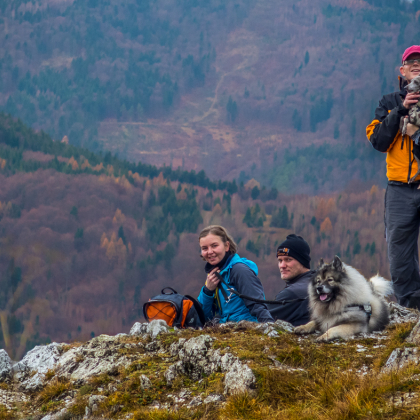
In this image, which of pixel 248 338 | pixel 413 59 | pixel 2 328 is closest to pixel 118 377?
pixel 248 338

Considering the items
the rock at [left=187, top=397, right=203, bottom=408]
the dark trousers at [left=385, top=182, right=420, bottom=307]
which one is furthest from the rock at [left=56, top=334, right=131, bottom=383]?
the dark trousers at [left=385, top=182, right=420, bottom=307]

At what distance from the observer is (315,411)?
3371mm

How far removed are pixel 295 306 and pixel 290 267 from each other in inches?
21.0

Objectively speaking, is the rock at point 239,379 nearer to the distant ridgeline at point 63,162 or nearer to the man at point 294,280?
the man at point 294,280

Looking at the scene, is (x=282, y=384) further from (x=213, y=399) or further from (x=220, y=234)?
(x=220, y=234)

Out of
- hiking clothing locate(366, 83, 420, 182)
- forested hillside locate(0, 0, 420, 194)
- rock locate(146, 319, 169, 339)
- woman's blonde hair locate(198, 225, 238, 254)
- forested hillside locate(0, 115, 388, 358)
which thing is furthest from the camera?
forested hillside locate(0, 0, 420, 194)

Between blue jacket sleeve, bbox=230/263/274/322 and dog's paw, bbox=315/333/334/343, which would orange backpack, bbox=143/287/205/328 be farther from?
dog's paw, bbox=315/333/334/343

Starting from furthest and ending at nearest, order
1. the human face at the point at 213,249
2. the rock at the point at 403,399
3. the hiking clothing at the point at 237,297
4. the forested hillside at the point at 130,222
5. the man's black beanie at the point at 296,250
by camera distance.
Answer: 1. the forested hillside at the point at 130,222
2. the man's black beanie at the point at 296,250
3. the human face at the point at 213,249
4. the hiking clothing at the point at 237,297
5. the rock at the point at 403,399

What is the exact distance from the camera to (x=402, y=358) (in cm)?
400

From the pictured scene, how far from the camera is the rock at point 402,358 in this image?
3.88 metres

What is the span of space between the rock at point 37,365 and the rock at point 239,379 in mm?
2285

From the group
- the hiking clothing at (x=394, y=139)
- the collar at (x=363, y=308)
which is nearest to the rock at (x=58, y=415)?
the collar at (x=363, y=308)

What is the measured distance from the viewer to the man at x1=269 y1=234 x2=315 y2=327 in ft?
19.9

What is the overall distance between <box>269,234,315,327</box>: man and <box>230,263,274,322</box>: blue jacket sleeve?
0.46 metres
